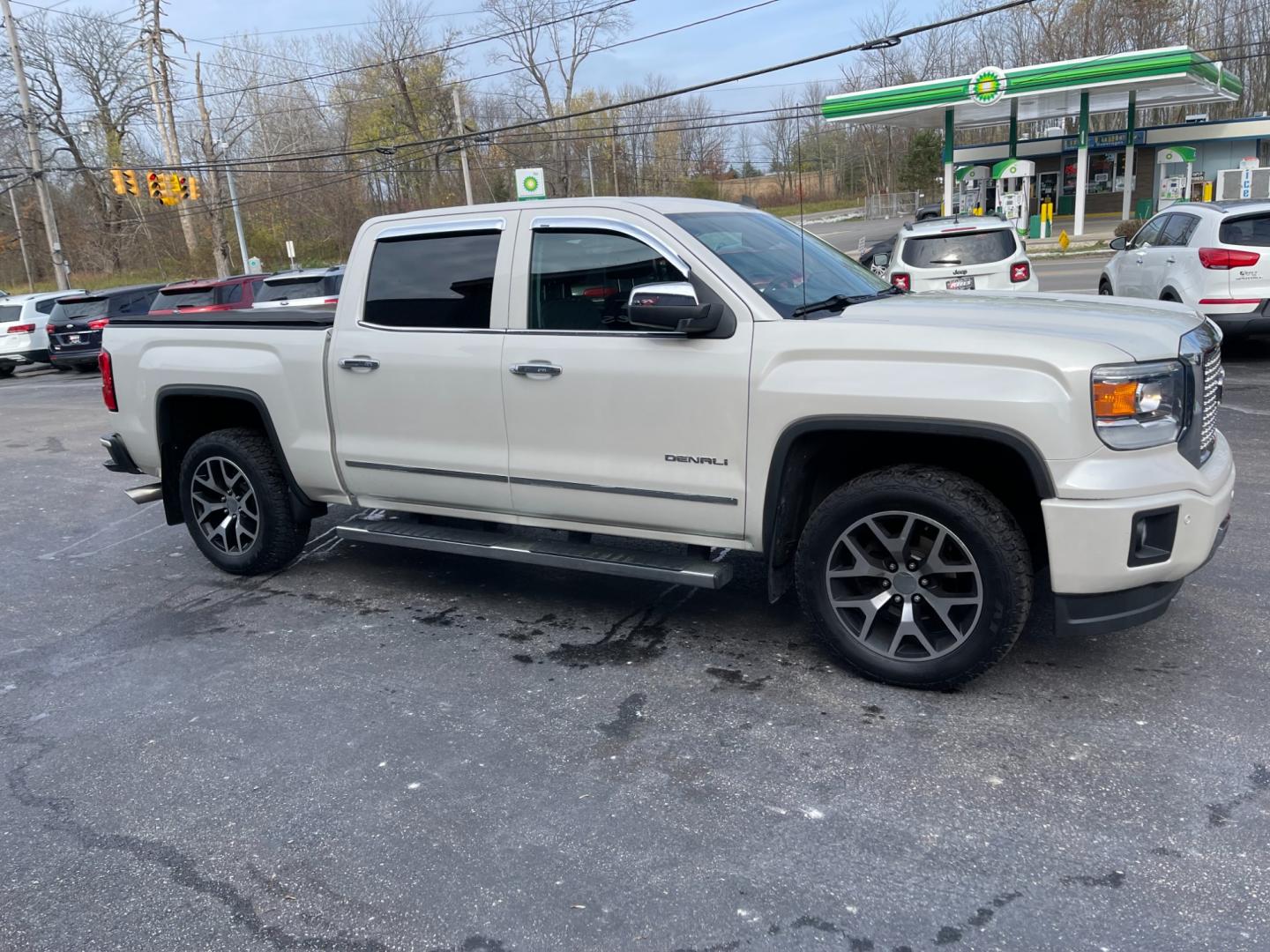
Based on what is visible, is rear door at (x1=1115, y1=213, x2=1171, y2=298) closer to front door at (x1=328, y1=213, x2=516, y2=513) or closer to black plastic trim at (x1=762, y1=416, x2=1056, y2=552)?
black plastic trim at (x1=762, y1=416, x2=1056, y2=552)

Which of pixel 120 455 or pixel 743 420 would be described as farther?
pixel 120 455

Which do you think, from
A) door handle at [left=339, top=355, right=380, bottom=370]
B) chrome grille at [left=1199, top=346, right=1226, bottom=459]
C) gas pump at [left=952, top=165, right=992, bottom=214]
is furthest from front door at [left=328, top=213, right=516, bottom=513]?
gas pump at [left=952, top=165, right=992, bottom=214]

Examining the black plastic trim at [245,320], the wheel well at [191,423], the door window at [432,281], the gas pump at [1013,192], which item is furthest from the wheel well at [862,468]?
the gas pump at [1013,192]

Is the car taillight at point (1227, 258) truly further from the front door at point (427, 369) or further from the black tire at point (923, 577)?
the front door at point (427, 369)

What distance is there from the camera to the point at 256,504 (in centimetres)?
582

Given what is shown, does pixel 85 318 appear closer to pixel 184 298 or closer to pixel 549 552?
pixel 184 298

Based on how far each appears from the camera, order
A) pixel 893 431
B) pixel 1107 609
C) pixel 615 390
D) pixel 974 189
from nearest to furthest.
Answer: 1. pixel 1107 609
2. pixel 893 431
3. pixel 615 390
4. pixel 974 189

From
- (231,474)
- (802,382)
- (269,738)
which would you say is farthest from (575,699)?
(231,474)

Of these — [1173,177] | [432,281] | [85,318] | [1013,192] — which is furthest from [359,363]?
[1173,177]

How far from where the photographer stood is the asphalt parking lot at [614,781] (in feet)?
9.28

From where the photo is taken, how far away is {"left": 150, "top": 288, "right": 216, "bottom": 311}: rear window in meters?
16.8

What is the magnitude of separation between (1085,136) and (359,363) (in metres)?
35.0

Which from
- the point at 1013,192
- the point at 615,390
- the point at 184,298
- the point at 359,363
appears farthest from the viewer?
the point at 1013,192

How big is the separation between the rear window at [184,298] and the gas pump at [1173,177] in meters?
33.4
